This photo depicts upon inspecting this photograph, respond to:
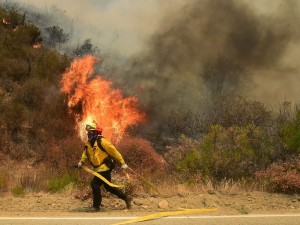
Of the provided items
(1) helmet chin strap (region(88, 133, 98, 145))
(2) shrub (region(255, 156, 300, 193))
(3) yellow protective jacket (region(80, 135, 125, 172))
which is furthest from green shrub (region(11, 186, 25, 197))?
(2) shrub (region(255, 156, 300, 193))

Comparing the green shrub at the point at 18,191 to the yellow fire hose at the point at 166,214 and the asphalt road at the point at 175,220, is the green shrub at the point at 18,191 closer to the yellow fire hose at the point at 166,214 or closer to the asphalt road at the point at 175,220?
the asphalt road at the point at 175,220

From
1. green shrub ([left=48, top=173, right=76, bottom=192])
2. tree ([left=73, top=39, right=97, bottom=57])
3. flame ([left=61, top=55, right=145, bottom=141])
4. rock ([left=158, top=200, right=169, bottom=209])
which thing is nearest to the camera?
rock ([left=158, top=200, right=169, bottom=209])

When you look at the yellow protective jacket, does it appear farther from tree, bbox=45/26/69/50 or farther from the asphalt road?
tree, bbox=45/26/69/50

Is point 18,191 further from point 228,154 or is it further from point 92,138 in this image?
point 228,154

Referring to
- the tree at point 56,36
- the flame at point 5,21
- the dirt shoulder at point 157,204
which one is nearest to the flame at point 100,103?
the dirt shoulder at point 157,204

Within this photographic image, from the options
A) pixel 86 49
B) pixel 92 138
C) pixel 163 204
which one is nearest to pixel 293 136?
pixel 163 204

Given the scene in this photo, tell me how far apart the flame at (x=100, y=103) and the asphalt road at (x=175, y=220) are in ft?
37.5

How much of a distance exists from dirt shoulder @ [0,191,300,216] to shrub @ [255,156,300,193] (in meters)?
0.27

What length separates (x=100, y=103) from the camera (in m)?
20.3

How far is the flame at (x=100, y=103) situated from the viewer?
19359 millimetres

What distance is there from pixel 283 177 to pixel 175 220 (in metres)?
3.71

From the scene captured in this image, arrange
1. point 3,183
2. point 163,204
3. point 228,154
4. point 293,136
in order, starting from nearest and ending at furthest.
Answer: point 163,204 → point 3,183 → point 228,154 → point 293,136

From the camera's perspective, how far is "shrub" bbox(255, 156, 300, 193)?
8.87m

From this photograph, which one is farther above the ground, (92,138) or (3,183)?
(92,138)
